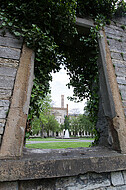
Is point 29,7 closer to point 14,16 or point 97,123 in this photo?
point 14,16

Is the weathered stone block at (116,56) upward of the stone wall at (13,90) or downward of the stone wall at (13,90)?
upward

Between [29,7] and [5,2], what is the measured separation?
0.53 metres

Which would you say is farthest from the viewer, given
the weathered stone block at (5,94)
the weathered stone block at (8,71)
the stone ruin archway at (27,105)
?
the weathered stone block at (8,71)

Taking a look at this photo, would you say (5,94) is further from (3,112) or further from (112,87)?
(112,87)

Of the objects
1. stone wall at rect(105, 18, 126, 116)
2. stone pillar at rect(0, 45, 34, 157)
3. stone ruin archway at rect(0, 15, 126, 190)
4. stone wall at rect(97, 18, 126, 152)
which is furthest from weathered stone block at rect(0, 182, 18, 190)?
stone wall at rect(105, 18, 126, 116)

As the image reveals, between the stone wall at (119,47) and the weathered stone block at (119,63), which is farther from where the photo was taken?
the weathered stone block at (119,63)

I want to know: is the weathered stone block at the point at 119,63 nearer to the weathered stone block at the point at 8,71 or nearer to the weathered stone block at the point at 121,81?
the weathered stone block at the point at 121,81

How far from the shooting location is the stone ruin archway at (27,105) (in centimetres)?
140

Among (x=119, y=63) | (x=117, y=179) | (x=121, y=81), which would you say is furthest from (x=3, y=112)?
(x=119, y=63)

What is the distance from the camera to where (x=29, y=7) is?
2.23m

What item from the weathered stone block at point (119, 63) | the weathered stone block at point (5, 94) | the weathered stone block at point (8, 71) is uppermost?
the weathered stone block at point (119, 63)

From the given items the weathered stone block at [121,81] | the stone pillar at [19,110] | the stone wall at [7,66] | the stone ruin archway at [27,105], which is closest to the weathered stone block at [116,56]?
the stone ruin archway at [27,105]

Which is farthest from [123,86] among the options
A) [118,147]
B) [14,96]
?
[14,96]

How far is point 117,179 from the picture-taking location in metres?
1.71
